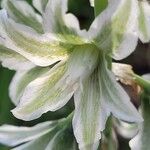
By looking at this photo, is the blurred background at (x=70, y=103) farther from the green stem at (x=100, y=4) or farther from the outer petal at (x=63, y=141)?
the green stem at (x=100, y=4)

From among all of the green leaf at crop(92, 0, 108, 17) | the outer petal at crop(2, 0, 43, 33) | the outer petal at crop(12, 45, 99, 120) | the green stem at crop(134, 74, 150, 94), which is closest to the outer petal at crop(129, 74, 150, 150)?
the green stem at crop(134, 74, 150, 94)

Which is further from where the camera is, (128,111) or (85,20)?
(85,20)

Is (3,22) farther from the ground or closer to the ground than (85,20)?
farther from the ground

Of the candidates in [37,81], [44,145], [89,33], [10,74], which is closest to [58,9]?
[89,33]

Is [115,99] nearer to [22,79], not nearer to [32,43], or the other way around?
[32,43]

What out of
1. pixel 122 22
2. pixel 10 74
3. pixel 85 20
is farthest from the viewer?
pixel 85 20

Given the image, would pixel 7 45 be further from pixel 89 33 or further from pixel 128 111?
pixel 128 111

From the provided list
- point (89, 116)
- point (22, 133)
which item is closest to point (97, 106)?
point (89, 116)

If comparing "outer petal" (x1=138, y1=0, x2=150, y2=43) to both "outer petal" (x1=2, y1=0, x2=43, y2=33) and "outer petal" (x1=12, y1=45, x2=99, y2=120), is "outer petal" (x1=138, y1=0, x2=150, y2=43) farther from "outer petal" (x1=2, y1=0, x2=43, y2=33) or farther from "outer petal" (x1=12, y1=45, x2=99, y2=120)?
"outer petal" (x1=2, y1=0, x2=43, y2=33)
